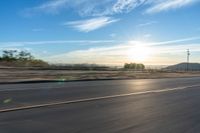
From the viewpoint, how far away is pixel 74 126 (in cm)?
783

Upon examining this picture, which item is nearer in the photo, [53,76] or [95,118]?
[95,118]

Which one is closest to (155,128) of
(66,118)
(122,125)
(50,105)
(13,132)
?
(122,125)

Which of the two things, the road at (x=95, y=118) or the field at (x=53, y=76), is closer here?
the road at (x=95, y=118)

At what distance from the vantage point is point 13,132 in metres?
7.09

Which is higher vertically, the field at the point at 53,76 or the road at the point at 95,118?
the field at the point at 53,76

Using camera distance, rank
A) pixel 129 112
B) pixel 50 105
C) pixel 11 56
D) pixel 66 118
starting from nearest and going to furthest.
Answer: pixel 66 118 → pixel 129 112 → pixel 50 105 → pixel 11 56

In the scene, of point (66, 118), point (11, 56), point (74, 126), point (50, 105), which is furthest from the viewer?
point (11, 56)

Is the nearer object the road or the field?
the road

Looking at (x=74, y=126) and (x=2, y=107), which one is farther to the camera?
(x=2, y=107)

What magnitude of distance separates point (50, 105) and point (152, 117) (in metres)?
3.70

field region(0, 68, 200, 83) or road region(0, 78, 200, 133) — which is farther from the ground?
field region(0, 68, 200, 83)

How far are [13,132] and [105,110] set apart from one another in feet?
13.1

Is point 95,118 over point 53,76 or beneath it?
beneath

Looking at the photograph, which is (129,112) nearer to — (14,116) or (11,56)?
(14,116)
